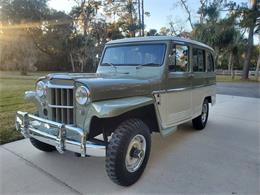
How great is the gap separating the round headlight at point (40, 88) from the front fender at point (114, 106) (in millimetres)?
873

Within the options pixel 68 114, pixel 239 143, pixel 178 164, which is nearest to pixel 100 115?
pixel 68 114

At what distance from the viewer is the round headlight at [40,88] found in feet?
10.3

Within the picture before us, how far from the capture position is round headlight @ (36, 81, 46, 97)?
3.15m

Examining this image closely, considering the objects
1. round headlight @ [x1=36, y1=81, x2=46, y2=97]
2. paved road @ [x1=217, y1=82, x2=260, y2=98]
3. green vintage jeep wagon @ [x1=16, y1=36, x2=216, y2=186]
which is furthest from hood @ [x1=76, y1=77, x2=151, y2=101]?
paved road @ [x1=217, y1=82, x2=260, y2=98]

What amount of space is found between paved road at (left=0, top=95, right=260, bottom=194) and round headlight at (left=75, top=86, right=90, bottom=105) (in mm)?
1025

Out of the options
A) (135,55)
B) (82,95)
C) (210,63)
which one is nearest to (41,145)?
(82,95)

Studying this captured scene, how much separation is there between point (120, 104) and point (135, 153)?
717mm

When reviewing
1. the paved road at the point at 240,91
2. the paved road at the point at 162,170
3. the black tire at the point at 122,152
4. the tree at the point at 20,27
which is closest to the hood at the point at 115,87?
the black tire at the point at 122,152

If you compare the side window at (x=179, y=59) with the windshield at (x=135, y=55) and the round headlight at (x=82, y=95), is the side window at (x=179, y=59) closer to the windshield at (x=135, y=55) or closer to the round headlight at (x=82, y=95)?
the windshield at (x=135, y=55)

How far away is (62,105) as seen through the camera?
2.90m

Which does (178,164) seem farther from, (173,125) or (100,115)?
(100,115)

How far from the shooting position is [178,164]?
11.6 feet

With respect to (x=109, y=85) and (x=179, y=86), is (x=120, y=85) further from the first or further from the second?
(x=179, y=86)

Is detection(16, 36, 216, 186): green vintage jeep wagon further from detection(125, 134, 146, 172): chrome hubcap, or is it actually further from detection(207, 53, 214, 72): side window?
detection(207, 53, 214, 72): side window
